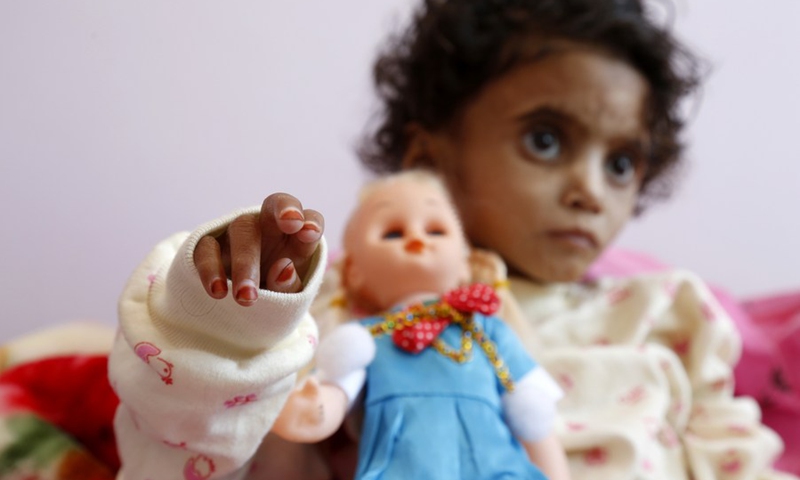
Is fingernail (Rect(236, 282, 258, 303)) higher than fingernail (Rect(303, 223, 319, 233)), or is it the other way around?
fingernail (Rect(303, 223, 319, 233))

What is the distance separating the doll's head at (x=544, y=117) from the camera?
0.98 meters

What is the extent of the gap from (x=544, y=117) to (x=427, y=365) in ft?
1.36

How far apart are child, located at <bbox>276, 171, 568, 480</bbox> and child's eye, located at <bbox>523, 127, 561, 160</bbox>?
215 mm

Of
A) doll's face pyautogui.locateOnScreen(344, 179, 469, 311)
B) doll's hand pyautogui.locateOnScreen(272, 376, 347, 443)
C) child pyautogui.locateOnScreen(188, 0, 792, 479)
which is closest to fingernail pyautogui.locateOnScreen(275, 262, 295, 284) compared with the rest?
doll's hand pyautogui.locateOnScreen(272, 376, 347, 443)

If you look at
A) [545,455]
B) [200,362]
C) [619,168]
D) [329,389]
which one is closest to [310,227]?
[200,362]

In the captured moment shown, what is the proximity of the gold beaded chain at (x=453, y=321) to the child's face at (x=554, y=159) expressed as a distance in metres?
0.27

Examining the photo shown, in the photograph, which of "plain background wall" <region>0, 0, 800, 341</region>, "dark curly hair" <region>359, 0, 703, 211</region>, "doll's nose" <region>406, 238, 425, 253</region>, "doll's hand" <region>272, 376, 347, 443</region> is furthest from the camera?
"dark curly hair" <region>359, 0, 703, 211</region>

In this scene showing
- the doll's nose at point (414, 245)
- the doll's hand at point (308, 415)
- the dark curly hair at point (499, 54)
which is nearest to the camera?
the doll's hand at point (308, 415)

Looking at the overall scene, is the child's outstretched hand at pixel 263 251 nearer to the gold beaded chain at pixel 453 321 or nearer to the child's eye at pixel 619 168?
the gold beaded chain at pixel 453 321

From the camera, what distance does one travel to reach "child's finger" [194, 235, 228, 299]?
45 centimetres

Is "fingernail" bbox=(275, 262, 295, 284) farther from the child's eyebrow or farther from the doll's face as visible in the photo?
the child's eyebrow

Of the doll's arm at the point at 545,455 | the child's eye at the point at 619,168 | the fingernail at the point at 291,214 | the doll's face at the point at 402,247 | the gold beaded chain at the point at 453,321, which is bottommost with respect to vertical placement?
the doll's arm at the point at 545,455

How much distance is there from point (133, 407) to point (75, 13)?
51 centimetres

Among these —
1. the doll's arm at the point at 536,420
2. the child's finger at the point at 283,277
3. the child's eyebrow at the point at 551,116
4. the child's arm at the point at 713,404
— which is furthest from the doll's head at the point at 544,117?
the child's finger at the point at 283,277
